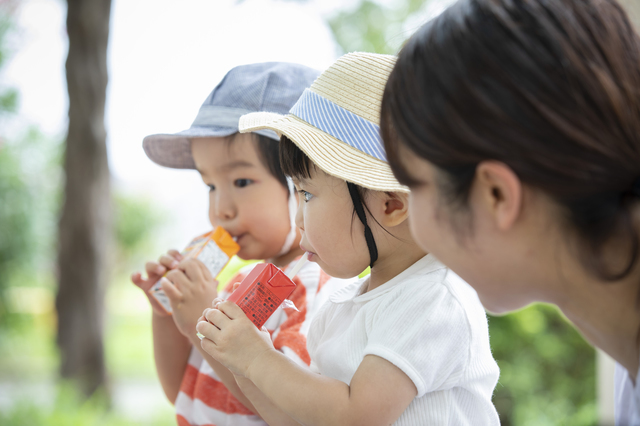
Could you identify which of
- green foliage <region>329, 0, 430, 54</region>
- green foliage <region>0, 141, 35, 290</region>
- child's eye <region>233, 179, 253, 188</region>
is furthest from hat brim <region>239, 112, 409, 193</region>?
green foliage <region>0, 141, 35, 290</region>

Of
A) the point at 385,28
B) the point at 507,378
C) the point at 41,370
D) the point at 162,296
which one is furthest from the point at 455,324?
the point at 41,370

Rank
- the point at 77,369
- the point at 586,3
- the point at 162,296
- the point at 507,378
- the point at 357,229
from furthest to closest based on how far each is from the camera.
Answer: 1. the point at 77,369
2. the point at 507,378
3. the point at 162,296
4. the point at 357,229
5. the point at 586,3

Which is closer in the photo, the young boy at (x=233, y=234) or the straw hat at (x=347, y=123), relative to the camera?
the straw hat at (x=347, y=123)

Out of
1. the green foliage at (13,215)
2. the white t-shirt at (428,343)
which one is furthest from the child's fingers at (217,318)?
the green foliage at (13,215)

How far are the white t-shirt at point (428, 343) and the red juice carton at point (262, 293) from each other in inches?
4.8

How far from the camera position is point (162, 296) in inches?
47.3

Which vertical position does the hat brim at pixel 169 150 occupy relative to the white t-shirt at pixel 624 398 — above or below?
above

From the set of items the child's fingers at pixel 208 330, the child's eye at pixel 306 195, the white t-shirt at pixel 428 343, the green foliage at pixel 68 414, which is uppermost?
the child's eye at pixel 306 195

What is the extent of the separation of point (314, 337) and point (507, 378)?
2.37 metres

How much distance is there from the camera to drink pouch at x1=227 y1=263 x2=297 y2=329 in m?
0.87

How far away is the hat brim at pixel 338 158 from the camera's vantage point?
0.81 m

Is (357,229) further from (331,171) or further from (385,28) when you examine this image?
(385,28)

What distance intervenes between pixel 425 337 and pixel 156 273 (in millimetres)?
773

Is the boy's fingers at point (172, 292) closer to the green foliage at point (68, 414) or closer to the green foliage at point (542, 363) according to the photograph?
the green foliage at point (68, 414)
